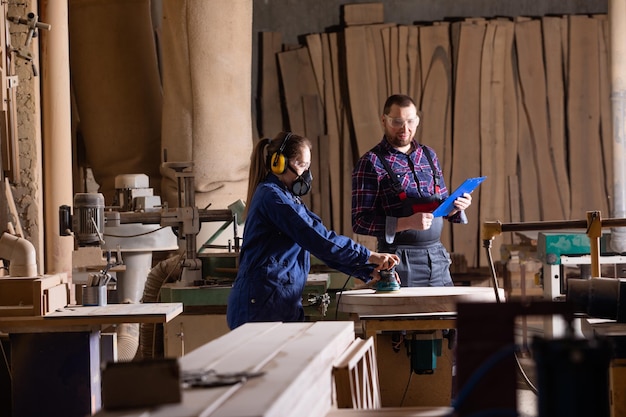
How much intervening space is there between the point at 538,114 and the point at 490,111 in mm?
415

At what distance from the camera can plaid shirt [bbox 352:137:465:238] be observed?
5.02 m

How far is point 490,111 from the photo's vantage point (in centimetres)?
909

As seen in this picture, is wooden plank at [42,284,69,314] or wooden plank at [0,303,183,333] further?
wooden plank at [42,284,69,314]

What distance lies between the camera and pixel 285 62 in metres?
9.31

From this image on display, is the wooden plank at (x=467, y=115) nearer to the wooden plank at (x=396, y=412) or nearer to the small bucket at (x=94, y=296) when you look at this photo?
the small bucket at (x=94, y=296)

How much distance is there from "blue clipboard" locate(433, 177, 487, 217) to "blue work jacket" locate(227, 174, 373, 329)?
1.65ft

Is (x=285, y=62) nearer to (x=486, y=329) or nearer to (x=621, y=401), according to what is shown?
(x=621, y=401)

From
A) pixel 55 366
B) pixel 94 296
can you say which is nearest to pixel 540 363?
pixel 55 366

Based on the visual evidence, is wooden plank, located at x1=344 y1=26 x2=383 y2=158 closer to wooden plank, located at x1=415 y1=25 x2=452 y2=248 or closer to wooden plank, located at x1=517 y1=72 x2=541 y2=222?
wooden plank, located at x1=415 y1=25 x2=452 y2=248

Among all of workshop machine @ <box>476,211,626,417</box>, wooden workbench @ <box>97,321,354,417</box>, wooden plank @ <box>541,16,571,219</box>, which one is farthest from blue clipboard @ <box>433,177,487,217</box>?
wooden plank @ <box>541,16,571,219</box>

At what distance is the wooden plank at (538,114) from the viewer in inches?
358

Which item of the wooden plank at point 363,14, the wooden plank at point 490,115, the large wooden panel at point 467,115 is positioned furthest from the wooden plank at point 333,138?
the wooden plank at point 490,115

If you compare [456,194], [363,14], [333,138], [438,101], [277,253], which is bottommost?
[277,253]

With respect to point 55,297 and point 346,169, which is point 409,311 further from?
point 346,169
